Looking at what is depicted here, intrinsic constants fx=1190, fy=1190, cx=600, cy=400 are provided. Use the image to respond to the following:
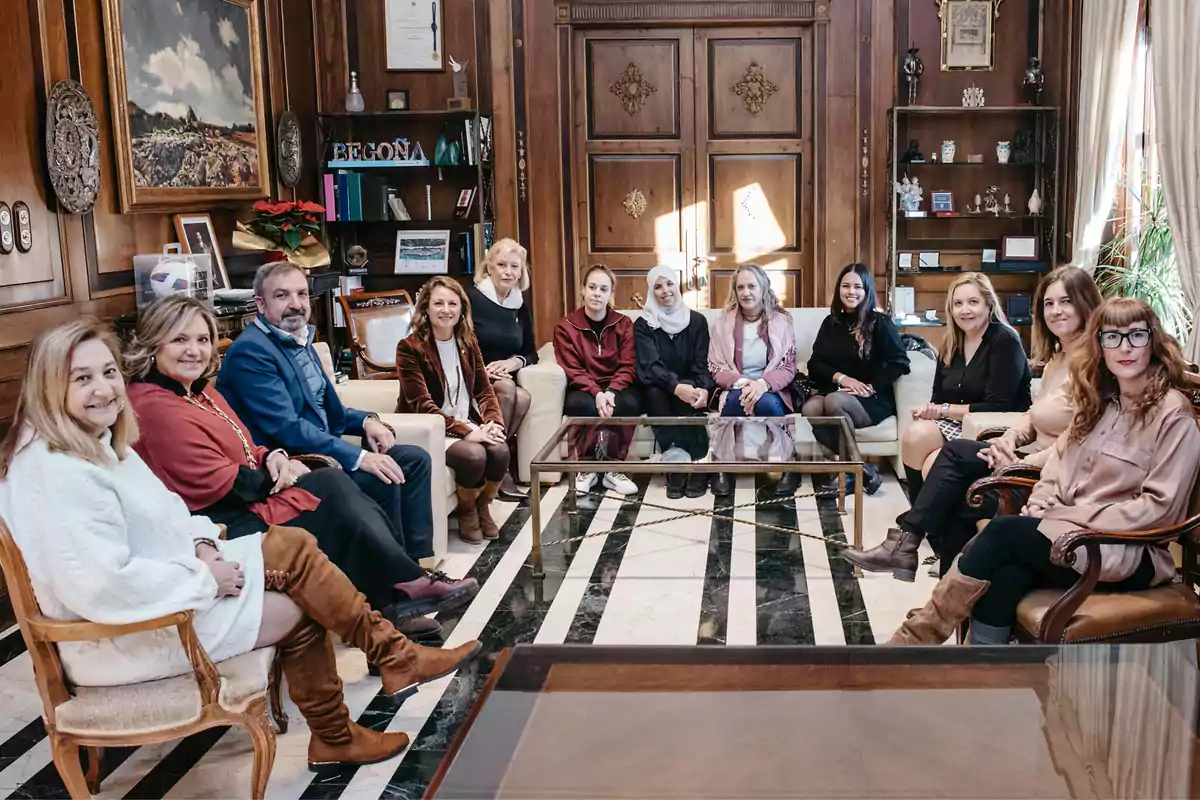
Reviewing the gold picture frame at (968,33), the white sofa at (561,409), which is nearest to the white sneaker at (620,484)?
the white sofa at (561,409)

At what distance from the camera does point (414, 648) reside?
303cm

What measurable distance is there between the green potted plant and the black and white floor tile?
1806 millimetres

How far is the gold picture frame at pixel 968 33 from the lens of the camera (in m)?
7.23

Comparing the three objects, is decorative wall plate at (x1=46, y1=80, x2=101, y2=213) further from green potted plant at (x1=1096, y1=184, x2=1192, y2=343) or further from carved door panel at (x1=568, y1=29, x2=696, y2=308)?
green potted plant at (x1=1096, y1=184, x2=1192, y2=343)

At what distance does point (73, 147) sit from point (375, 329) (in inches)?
66.5

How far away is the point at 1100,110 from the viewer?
6.64 meters

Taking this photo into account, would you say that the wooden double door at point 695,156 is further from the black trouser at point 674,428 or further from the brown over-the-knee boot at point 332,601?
the brown over-the-knee boot at point 332,601

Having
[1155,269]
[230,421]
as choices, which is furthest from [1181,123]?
[230,421]

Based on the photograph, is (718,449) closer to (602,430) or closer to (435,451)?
(602,430)

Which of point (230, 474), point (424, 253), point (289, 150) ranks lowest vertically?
point (230, 474)

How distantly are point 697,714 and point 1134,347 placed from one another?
153cm

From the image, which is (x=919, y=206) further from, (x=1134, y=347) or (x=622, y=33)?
(x=1134, y=347)

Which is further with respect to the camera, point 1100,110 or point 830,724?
point 1100,110

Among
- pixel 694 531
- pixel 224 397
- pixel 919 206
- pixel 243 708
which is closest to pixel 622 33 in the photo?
pixel 919 206
